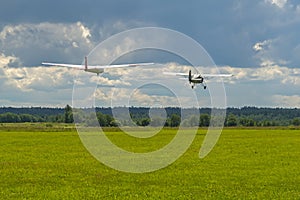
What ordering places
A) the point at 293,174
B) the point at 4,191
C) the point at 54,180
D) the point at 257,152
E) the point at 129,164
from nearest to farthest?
the point at 4,191
the point at 54,180
the point at 293,174
the point at 129,164
the point at 257,152

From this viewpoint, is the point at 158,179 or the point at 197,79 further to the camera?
the point at 197,79

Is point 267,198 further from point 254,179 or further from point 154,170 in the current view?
point 154,170

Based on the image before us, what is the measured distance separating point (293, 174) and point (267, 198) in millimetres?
7637

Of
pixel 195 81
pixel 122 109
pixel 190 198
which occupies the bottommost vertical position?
pixel 190 198

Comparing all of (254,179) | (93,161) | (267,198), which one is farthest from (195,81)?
(267,198)

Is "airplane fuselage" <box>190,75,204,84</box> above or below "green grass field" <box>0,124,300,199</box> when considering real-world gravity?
above

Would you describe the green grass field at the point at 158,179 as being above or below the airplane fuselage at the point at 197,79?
below

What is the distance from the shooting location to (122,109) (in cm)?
3155

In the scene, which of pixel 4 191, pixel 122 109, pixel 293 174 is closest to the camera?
pixel 4 191

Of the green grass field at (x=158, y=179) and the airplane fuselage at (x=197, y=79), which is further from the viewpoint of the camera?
the airplane fuselage at (x=197, y=79)

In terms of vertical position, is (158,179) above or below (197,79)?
below

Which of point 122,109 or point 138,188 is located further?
point 122,109

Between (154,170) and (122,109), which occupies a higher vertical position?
(122,109)

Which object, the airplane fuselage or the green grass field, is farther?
the airplane fuselage
